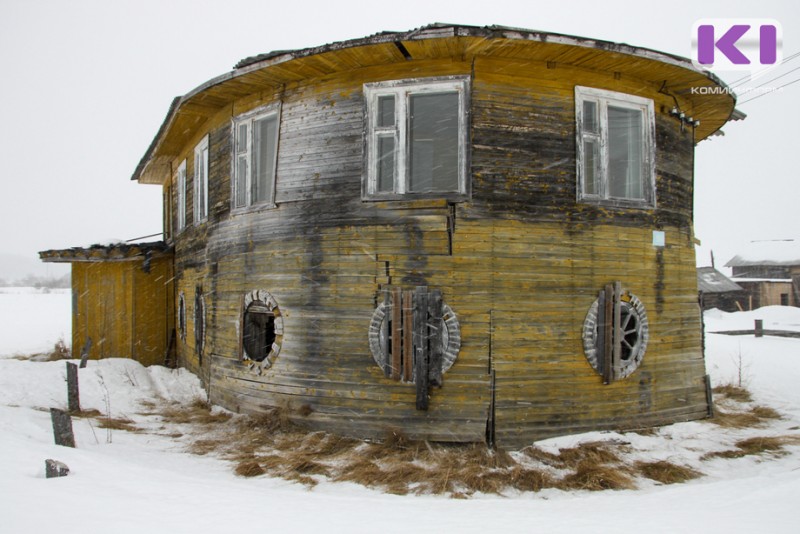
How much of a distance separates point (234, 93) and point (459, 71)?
4.54m

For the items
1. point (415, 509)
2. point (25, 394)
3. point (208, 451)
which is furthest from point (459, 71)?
point (25, 394)

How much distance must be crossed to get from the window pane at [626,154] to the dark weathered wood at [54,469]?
8.99 metres

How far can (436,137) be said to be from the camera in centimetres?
947

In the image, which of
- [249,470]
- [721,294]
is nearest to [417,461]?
[249,470]

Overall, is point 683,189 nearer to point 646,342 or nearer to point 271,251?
point 646,342

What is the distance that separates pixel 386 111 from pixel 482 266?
304 centimetres

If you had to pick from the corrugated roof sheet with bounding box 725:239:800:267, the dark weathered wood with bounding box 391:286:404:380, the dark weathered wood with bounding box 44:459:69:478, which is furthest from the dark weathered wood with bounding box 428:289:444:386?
the corrugated roof sheet with bounding box 725:239:800:267

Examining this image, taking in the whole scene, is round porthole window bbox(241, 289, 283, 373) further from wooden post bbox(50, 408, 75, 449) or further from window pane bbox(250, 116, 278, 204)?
wooden post bbox(50, 408, 75, 449)

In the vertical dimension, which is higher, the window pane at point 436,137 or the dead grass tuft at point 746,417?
the window pane at point 436,137

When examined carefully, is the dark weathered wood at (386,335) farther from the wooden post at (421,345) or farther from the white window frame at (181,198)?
the white window frame at (181,198)

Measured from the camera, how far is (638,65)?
9117 mm

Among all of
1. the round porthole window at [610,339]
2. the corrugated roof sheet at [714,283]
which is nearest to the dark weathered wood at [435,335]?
the round porthole window at [610,339]

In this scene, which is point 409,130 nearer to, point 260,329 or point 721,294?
point 260,329

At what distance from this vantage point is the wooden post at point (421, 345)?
846cm
